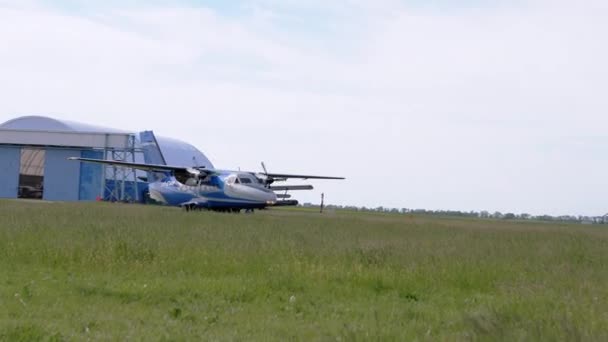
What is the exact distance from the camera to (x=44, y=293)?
1037cm

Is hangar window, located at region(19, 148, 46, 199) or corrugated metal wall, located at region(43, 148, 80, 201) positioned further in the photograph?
hangar window, located at region(19, 148, 46, 199)

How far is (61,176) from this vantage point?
64.0 meters

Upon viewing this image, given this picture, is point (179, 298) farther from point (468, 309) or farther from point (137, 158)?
point (137, 158)

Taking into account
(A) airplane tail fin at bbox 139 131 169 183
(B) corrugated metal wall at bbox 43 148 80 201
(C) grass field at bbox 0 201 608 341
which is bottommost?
(C) grass field at bbox 0 201 608 341

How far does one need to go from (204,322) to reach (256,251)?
6.69 meters

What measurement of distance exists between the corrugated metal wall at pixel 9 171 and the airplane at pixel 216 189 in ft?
78.3

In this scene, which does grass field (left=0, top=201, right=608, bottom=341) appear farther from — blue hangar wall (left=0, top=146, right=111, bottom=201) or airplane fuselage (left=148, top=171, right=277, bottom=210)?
blue hangar wall (left=0, top=146, right=111, bottom=201)

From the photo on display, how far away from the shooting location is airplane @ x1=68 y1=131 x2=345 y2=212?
38.6 meters

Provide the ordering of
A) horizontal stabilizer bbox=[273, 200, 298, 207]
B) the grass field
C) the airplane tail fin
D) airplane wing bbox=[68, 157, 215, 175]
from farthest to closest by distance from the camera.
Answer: the airplane tail fin < airplane wing bbox=[68, 157, 215, 175] < horizontal stabilizer bbox=[273, 200, 298, 207] < the grass field

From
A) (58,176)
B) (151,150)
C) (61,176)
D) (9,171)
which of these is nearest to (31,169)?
(9,171)

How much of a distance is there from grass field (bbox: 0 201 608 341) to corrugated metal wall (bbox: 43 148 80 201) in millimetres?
46451

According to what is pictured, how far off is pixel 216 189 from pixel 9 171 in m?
31.4

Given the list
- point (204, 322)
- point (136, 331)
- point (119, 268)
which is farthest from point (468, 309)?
point (119, 268)

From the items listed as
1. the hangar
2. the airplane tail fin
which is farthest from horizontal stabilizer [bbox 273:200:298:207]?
the hangar
